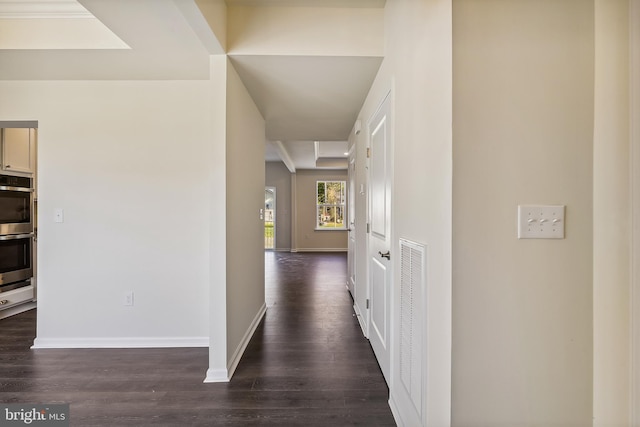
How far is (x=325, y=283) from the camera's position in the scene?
496 centimetres

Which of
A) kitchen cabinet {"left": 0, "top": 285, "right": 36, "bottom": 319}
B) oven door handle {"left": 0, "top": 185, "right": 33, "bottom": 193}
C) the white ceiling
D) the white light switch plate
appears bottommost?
kitchen cabinet {"left": 0, "top": 285, "right": 36, "bottom": 319}

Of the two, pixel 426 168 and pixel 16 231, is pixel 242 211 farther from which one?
pixel 16 231

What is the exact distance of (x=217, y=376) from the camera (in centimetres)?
203

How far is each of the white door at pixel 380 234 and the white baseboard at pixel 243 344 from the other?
1.10m

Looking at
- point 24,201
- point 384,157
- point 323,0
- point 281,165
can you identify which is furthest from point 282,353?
point 281,165

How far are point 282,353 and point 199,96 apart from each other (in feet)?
7.66

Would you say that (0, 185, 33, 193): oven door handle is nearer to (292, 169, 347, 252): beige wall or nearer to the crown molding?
the crown molding

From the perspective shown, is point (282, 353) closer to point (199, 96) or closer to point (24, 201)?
point (199, 96)

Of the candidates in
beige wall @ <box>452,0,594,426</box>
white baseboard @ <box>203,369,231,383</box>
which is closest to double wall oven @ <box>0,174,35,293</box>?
white baseboard @ <box>203,369,231,383</box>

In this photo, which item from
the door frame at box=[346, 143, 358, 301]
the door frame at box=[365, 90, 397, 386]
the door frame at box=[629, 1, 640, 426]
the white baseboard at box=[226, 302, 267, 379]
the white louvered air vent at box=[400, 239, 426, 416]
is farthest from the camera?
the door frame at box=[346, 143, 358, 301]

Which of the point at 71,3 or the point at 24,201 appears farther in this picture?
the point at 24,201

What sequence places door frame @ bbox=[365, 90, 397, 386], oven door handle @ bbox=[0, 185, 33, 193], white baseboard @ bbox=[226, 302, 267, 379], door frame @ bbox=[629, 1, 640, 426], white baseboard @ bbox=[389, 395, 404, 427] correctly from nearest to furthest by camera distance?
1. door frame @ bbox=[629, 1, 640, 426]
2. white baseboard @ bbox=[389, 395, 404, 427]
3. door frame @ bbox=[365, 90, 397, 386]
4. white baseboard @ bbox=[226, 302, 267, 379]
5. oven door handle @ bbox=[0, 185, 33, 193]

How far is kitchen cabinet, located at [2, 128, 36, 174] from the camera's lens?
123 inches

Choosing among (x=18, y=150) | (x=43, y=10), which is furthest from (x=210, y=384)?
(x=18, y=150)
